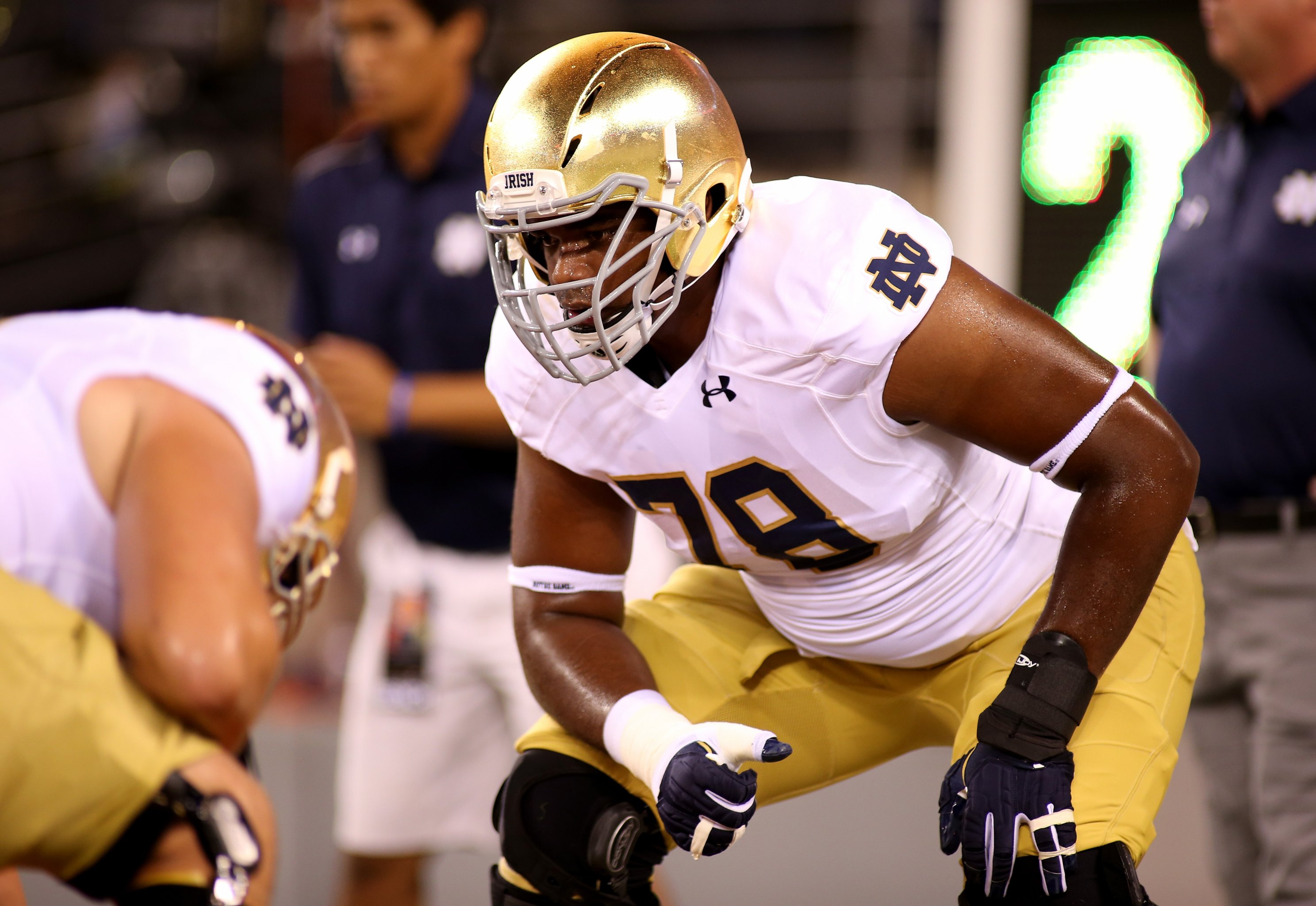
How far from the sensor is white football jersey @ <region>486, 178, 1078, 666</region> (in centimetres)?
164

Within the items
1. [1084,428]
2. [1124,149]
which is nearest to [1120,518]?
[1084,428]

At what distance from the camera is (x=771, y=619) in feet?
6.50

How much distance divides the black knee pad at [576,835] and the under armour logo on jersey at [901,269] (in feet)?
2.37

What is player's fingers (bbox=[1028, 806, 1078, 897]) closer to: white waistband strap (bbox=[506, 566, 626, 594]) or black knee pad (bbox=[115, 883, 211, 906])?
white waistband strap (bbox=[506, 566, 626, 594])

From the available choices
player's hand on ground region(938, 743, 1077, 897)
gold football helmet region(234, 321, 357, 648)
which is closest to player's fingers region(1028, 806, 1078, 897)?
player's hand on ground region(938, 743, 1077, 897)

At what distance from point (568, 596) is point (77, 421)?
25.9 inches

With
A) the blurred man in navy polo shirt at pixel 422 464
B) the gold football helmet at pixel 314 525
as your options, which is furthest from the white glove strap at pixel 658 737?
the blurred man in navy polo shirt at pixel 422 464

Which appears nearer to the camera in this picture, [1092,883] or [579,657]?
[1092,883]

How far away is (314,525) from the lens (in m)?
1.98

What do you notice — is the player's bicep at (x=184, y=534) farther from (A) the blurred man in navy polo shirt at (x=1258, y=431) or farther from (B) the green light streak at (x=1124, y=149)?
(B) the green light streak at (x=1124, y=149)

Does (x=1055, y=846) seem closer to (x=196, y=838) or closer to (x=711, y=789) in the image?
(x=711, y=789)

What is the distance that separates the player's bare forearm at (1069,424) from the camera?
1.61 m

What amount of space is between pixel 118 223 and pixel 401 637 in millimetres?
5519

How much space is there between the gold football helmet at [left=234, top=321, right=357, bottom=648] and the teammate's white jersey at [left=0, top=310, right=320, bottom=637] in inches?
1.1
